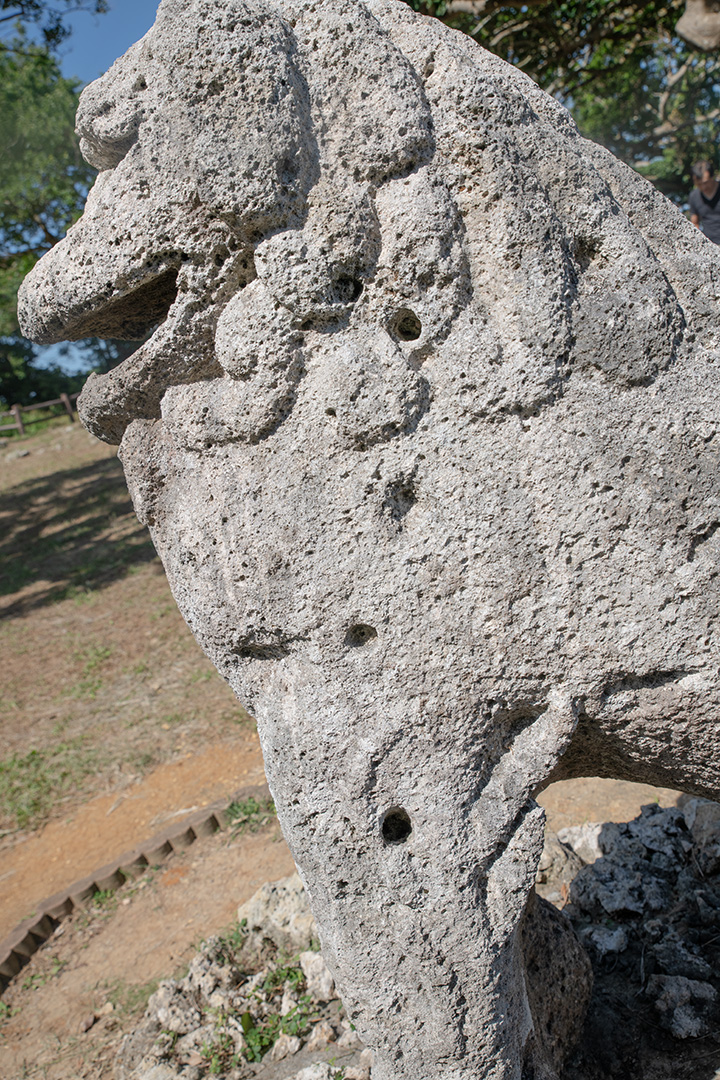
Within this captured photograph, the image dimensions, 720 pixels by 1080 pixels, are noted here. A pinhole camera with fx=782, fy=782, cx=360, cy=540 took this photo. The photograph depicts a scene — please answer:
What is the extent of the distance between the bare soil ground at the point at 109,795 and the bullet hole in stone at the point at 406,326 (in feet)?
9.42

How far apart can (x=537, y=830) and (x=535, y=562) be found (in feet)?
2.06

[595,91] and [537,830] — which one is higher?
[595,91]

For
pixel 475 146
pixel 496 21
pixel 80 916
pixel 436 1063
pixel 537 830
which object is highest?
pixel 496 21

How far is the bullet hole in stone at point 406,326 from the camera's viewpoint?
5.58 feet

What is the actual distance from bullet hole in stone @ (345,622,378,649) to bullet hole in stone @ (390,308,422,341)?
25.4 inches

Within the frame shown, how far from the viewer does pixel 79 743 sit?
536 centimetres

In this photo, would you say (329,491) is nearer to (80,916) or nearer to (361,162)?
(361,162)

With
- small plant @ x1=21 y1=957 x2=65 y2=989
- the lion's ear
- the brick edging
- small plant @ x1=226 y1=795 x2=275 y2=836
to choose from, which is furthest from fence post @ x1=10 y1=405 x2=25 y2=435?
the lion's ear

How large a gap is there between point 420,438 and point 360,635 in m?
0.46

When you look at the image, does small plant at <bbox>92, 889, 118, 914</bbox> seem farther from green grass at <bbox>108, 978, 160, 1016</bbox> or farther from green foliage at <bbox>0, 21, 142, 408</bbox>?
green foliage at <bbox>0, 21, 142, 408</bbox>

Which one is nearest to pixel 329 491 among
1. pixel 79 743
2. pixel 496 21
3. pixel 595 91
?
pixel 79 743

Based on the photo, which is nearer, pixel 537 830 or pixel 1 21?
pixel 537 830

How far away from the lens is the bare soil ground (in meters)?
3.34

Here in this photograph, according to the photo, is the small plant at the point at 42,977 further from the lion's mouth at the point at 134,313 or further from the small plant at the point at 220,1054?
the lion's mouth at the point at 134,313
